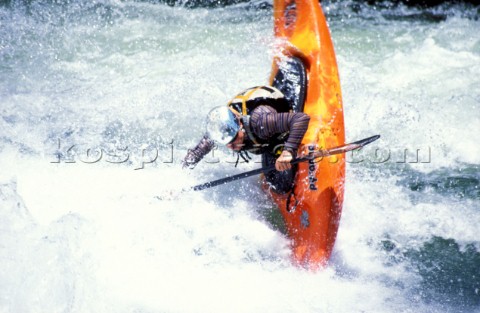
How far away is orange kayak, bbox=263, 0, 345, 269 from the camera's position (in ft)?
11.1

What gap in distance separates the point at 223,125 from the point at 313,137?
723 mm

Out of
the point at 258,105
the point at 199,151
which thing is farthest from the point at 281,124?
the point at 199,151

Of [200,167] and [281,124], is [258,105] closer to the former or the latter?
[281,124]

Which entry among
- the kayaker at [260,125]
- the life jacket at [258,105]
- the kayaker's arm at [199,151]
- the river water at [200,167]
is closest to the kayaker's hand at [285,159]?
the kayaker at [260,125]

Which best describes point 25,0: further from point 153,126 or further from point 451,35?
point 451,35

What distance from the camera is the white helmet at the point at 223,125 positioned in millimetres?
3025

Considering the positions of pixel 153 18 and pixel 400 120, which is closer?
pixel 400 120

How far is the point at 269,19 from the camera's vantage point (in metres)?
6.79

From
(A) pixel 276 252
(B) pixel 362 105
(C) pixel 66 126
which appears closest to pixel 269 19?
(B) pixel 362 105

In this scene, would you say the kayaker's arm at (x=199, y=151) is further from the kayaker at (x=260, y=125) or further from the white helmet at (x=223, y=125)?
the white helmet at (x=223, y=125)

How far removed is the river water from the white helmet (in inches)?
31.8

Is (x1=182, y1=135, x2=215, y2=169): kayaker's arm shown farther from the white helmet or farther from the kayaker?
the white helmet

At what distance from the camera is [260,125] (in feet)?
10.2

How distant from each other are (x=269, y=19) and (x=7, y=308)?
5.02m
